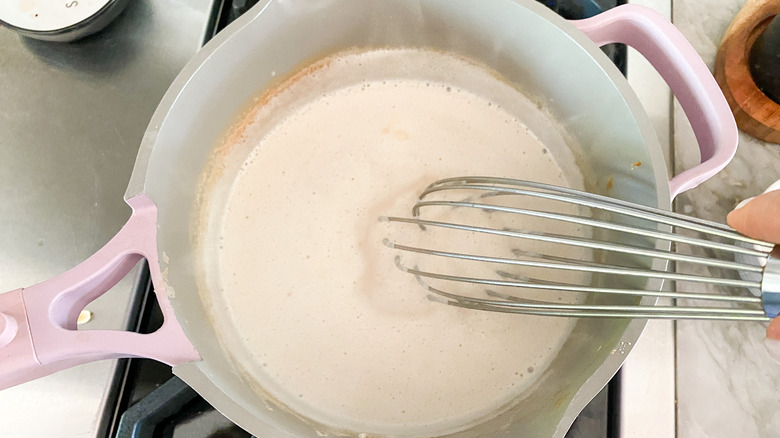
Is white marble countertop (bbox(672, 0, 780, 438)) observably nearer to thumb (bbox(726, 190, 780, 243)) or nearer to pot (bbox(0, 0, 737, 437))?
pot (bbox(0, 0, 737, 437))

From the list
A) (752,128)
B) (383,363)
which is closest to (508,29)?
(752,128)

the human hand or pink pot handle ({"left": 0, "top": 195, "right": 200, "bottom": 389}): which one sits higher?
the human hand

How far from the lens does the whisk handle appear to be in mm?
356

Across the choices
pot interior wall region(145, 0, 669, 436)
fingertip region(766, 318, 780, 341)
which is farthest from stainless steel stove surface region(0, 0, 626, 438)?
fingertip region(766, 318, 780, 341)

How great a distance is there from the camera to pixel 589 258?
68 cm

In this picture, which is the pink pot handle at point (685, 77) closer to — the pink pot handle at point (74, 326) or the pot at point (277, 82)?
the pot at point (277, 82)

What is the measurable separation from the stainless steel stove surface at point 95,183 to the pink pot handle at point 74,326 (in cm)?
11

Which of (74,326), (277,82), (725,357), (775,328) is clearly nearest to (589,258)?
(725,357)

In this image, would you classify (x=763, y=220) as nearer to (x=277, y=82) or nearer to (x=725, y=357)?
(x=725, y=357)

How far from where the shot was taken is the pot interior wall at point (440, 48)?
521 millimetres

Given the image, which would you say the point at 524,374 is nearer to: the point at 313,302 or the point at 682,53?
the point at 313,302

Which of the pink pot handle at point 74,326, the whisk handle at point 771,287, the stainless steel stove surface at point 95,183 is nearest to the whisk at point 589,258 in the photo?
the whisk handle at point 771,287

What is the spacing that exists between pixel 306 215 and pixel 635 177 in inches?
15.6

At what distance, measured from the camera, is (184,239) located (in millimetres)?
631
